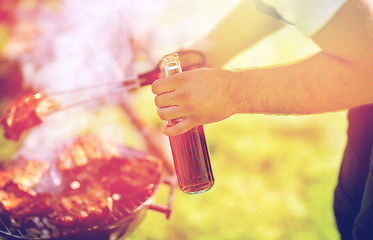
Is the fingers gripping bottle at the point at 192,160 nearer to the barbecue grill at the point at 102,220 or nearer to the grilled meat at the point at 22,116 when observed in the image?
the barbecue grill at the point at 102,220

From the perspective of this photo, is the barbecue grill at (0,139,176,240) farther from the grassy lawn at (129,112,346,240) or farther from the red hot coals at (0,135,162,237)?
the grassy lawn at (129,112,346,240)

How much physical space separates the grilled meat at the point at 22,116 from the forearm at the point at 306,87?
4.48 feet

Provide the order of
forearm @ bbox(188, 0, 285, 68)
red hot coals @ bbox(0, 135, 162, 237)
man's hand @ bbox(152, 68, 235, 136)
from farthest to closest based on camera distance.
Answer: forearm @ bbox(188, 0, 285, 68) → red hot coals @ bbox(0, 135, 162, 237) → man's hand @ bbox(152, 68, 235, 136)

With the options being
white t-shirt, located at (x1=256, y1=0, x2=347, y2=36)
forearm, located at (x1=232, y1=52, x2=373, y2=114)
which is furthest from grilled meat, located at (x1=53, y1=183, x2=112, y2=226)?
white t-shirt, located at (x1=256, y1=0, x2=347, y2=36)

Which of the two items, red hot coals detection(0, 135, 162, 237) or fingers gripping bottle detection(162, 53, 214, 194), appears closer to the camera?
fingers gripping bottle detection(162, 53, 214, 194)

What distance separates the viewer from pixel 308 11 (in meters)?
1.48

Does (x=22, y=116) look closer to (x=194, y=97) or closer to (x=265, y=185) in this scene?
(x=194, y=97)

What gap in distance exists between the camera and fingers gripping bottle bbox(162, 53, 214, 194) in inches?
70.1

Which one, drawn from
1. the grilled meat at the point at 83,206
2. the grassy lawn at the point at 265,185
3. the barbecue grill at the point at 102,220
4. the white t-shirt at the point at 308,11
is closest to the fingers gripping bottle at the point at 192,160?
the barbecue grill at the point at 102,220

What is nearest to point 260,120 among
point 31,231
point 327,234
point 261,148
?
point 261,148

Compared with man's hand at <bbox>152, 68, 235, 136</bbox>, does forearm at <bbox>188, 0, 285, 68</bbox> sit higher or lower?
higher

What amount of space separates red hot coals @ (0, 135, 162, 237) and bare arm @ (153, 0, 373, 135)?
0.83 m

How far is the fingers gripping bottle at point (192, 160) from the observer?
5.84ft

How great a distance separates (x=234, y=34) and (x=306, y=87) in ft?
3.34
